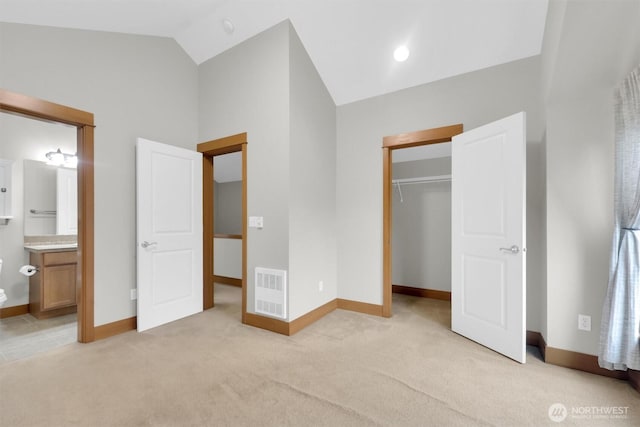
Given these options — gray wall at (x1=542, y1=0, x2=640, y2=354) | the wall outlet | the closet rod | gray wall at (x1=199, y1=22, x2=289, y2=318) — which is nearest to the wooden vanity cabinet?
gray wall at (x1=199, y1=22, x2=289, y2=318)

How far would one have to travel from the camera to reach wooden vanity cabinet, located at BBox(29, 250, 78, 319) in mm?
3178

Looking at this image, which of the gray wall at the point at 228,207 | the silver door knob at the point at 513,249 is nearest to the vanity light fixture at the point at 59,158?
the gray wall at the point at 228,207

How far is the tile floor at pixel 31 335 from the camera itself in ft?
8.01

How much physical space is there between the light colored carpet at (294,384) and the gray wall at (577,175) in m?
0.47

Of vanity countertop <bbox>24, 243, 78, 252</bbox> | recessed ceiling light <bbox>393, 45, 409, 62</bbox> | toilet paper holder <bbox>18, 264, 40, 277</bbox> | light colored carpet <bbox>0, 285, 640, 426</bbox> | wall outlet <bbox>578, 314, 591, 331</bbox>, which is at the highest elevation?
recessed ceiling light <bbox>393, 45, 409, 62</bbox>

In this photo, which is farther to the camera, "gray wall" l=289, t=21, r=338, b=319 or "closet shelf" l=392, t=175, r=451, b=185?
"closet shelf" l=392, t=175, r=451, b=185

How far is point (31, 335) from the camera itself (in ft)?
9.12

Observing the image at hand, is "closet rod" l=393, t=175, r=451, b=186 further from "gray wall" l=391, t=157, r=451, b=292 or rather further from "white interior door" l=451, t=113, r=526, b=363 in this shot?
"white interior door" l=451, t=113, r=526, b=363

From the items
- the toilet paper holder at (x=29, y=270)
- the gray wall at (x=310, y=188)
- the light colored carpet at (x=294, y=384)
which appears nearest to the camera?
the light colored carpet at (x=294, y=384)

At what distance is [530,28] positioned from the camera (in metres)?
2.41

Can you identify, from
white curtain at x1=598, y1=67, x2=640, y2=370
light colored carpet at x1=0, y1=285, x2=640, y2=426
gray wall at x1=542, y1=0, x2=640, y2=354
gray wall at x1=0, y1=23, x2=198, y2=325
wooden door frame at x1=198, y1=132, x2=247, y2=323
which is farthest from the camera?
wooden door frame at x1=198, y1=132, x2=247, y2=323

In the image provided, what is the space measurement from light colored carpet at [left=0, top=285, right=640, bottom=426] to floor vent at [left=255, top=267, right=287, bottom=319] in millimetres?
262

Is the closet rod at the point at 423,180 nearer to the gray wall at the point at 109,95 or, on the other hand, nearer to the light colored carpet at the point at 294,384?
the light colored carpet at the point at 294,384

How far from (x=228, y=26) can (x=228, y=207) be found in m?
3.77
